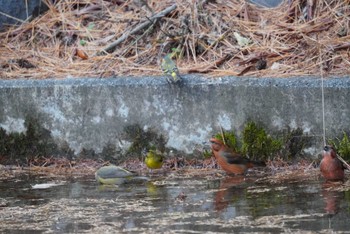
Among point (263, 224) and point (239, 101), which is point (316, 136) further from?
point (263, 224)

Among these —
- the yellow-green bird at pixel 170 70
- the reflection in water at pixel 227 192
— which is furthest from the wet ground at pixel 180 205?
the yellow-green bird at pixel 170 70

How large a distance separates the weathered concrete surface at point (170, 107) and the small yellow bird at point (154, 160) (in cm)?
29

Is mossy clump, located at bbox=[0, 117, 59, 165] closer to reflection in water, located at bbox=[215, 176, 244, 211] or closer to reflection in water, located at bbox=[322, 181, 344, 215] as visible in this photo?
reflection in water, located at bbox=[215, 176, 244, 211]

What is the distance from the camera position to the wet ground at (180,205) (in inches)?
204

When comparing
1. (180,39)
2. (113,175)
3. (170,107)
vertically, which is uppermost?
(180,39)

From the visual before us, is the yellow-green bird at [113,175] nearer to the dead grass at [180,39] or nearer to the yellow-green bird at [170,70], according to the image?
the yellow-green bird at [170,70]

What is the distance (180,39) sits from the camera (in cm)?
857

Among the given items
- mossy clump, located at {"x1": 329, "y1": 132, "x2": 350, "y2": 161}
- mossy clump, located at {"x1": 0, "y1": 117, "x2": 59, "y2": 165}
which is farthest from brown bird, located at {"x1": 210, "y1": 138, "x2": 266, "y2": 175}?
mossy clump, located at {"x1": 0, "y1": 117, "x2": 59, "y2": 165}

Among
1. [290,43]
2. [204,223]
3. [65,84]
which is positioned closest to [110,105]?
[65,84]

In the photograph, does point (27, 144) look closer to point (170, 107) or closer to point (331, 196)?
point (170, 107)

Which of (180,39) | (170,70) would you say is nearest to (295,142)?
(170,70)

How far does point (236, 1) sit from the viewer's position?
8.96 meters

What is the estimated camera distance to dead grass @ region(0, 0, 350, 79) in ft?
26.1

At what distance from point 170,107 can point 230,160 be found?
0.90 m
